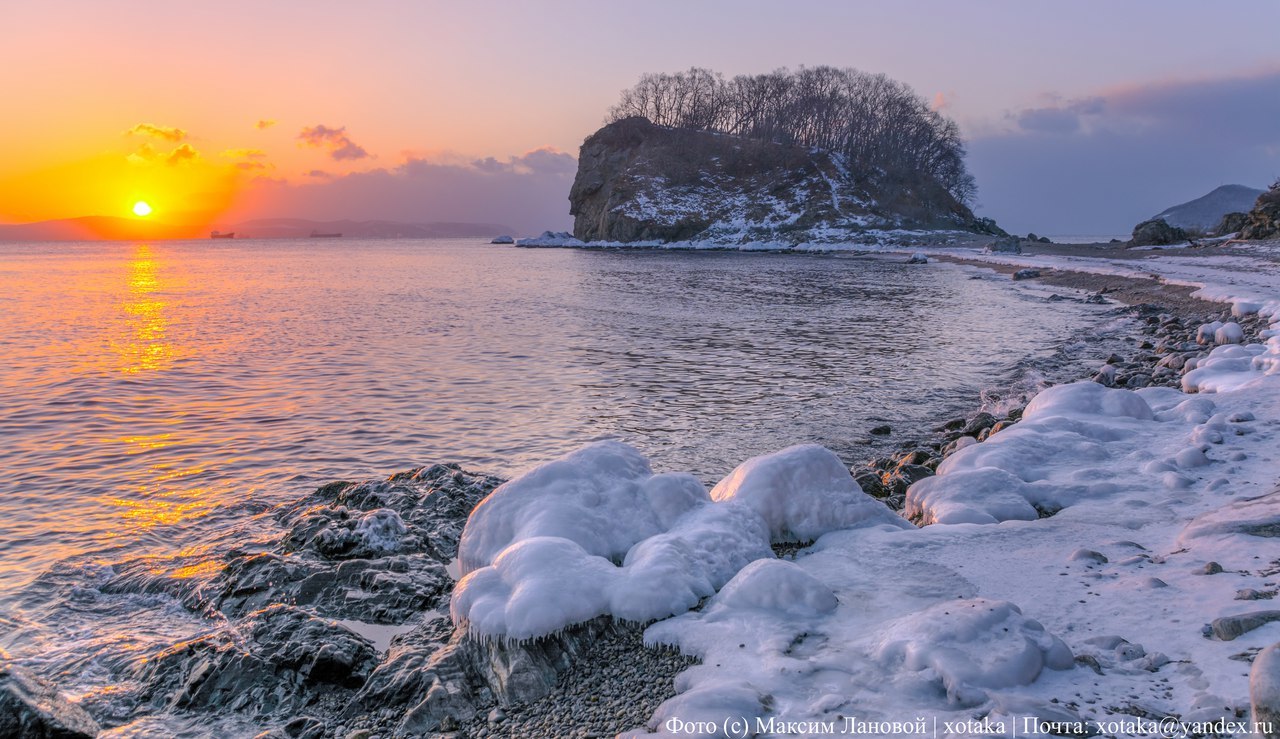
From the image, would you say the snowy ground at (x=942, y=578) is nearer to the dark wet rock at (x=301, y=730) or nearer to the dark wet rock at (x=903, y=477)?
the dark wet rock at (x=903, y=477)

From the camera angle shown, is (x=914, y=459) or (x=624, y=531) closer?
(x=624, y=531)

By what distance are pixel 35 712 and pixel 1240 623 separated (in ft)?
21.9

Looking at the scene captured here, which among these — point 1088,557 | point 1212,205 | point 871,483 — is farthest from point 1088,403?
point 1212,205

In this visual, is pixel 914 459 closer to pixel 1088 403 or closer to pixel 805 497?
pixel 1088 403

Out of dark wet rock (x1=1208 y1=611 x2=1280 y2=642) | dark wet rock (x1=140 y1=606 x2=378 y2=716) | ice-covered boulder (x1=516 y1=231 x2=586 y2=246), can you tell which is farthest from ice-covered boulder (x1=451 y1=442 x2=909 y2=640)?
ice-covered boulder (x1=516 y1=231 x2=586 y2=246)

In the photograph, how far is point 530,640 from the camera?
4445mm

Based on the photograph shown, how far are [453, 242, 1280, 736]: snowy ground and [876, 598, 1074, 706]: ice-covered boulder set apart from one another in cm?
1

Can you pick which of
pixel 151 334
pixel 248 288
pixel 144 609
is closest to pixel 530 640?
pixel 144 609

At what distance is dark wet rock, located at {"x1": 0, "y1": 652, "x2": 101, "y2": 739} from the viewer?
4.00 metres

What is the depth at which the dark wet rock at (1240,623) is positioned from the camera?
3586 mm

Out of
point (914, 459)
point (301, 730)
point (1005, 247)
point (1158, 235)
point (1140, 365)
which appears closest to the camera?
point (301, 730)

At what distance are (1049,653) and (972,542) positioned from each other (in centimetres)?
189

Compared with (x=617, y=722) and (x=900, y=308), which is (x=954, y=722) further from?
(x=900, y=308)

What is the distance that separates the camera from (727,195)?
122 meters
